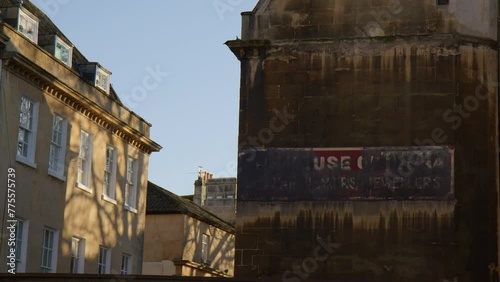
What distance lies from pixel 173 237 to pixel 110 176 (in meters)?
11.4

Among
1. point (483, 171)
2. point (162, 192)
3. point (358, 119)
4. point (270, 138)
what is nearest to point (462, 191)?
point (483, 171)

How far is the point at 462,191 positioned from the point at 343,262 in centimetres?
368

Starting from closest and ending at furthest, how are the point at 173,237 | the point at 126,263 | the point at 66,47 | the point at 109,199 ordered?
the point at 66,47
the point at 109,199
the point at 126,263
the point at 173,237

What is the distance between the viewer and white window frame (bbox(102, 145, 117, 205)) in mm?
40656

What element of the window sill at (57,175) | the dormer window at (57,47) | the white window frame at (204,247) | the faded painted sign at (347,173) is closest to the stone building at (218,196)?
the white window frame at (204,247)

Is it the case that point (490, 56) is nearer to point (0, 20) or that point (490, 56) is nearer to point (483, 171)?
point (483, 171)

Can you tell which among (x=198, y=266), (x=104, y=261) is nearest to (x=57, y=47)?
(x=104, y=261)

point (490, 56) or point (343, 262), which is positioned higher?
point (490, 56)

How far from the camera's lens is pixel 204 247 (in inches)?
2153

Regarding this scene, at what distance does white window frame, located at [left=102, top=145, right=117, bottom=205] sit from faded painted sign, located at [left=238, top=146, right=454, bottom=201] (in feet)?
38.6

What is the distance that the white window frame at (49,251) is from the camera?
118 ft

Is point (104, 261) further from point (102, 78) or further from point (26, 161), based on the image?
point (26, 161)

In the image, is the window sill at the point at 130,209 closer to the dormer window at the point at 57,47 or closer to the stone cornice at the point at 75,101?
the stone cornice at the point at 75,101

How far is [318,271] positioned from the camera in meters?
28.7
